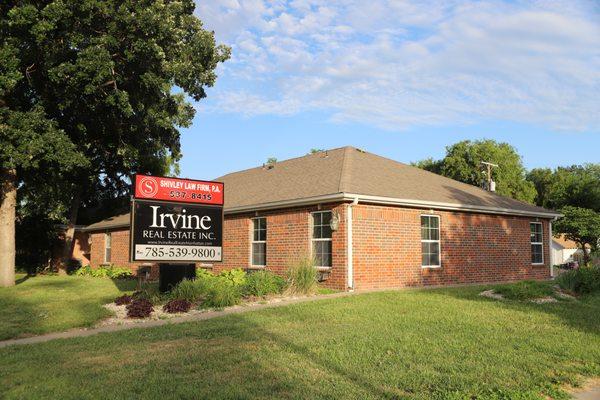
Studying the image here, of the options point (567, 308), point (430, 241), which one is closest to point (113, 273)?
point (430, 241)

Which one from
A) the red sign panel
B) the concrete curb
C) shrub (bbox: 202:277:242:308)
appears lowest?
the concrete curb

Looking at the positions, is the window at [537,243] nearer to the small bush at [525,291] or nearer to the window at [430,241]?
the window at [430,241]

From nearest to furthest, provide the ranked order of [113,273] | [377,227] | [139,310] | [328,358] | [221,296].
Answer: [328,358]
[139,310]
[221,296]
[377,227]
[113,273]

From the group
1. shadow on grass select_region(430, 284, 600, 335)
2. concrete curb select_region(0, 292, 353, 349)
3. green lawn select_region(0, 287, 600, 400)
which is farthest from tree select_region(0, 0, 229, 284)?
shadow on grass select_region(430, 284, 600, 335)

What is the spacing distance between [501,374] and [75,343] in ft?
20.9

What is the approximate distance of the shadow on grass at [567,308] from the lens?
9445 mm

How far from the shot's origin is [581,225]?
126 feet

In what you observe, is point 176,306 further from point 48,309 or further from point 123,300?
point 48,309

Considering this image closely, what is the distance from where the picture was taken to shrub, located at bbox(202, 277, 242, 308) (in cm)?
1229

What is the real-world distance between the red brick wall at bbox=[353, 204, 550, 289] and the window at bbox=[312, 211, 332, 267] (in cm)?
98

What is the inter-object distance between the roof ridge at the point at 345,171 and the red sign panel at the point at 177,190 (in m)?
3.68

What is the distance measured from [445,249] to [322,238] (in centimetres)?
456

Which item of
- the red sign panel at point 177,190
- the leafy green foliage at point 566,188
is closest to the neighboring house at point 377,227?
the red sign panel at point 177,190

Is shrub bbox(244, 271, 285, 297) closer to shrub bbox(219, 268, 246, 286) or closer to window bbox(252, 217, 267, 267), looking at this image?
shrub bbox(219, 268, 246, 286)
